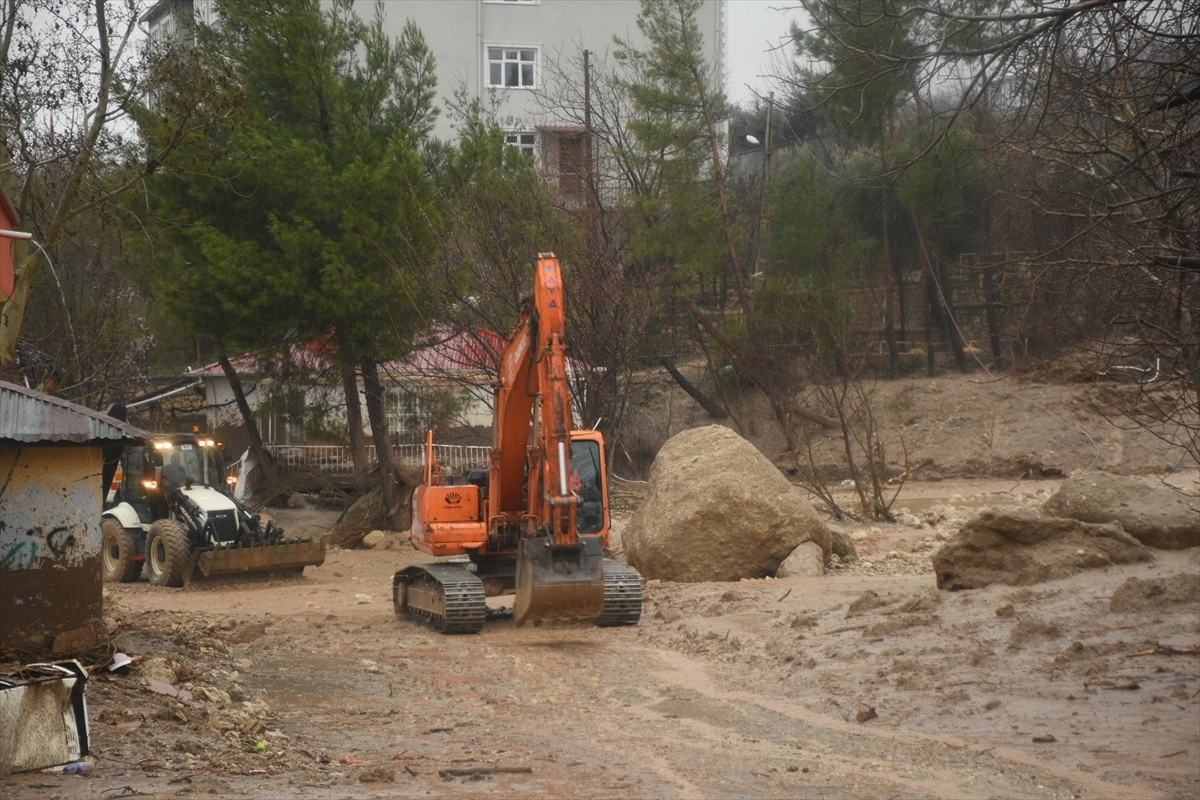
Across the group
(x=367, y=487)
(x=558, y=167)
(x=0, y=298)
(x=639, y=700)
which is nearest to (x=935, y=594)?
(x=639, y=700)

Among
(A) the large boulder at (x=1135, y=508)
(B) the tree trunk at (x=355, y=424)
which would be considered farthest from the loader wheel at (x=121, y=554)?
(A) the large boulder at (x=1135, y=508)

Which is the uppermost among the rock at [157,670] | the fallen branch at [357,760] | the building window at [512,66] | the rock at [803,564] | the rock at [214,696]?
the building window at [512,66]

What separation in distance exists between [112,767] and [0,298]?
5.76 m

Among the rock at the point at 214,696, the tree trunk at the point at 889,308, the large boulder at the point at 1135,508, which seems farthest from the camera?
the tree trunk at the point at 889,308

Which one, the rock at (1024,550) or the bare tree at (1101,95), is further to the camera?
the rock at (1024,550)

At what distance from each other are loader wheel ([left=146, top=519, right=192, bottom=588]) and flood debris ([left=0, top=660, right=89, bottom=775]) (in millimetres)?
12463

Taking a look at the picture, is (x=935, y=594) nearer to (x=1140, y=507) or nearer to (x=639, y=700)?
(x=1140, y=507)

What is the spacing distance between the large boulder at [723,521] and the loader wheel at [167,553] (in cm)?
742

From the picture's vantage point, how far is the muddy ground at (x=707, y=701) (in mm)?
7395

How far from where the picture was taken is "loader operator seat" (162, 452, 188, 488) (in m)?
20.9

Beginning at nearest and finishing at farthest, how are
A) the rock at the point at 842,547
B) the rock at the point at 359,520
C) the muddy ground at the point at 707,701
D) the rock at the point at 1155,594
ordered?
the muddy ground at the point at 707,701 < the rock at the point at 1155,594 < the rock at the point at 842,547 < the rock at the point at 359,520

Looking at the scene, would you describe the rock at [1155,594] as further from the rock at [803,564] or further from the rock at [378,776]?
the rock at [378,776]

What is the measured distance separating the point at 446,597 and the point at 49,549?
488 cm

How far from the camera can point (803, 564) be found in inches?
653
